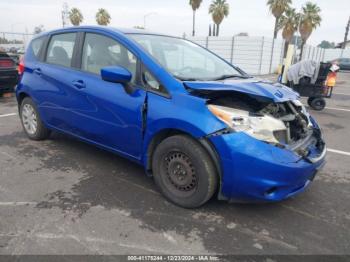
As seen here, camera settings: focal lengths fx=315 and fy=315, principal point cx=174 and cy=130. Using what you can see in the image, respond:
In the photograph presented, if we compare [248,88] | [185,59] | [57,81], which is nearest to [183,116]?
[248,88]

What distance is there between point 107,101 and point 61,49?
1.41 meters

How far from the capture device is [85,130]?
153 inches

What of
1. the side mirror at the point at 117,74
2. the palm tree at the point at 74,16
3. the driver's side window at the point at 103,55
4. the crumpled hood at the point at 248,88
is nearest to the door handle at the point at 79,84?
the driver's side window at the point at 103,55

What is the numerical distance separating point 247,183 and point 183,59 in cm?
175

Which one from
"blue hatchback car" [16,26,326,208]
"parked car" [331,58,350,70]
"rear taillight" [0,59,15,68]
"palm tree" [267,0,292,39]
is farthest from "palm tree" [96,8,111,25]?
"blue hatchback car" [16,26,326,208]

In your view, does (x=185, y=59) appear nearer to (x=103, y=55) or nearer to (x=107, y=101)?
(x=103, y=55)

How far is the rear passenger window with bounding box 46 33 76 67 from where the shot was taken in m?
4.09

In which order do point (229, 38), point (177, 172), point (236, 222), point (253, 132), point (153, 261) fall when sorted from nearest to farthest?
point (153, 261)
point (253, 132)
point (236, 222)
point (177, 172)
point (229, 38)

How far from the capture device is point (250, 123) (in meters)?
2.70

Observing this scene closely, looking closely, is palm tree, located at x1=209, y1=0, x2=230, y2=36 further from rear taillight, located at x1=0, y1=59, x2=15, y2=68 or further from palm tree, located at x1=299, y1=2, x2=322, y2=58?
rear taillight, located at x1=0, y1=59, x2=15, y2=68

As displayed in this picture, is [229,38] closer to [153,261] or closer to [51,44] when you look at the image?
[51,44]

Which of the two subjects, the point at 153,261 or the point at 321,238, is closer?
the point at 153,261

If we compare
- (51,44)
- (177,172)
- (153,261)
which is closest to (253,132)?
(177,172)

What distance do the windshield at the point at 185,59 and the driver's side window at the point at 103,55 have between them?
0.69ft
